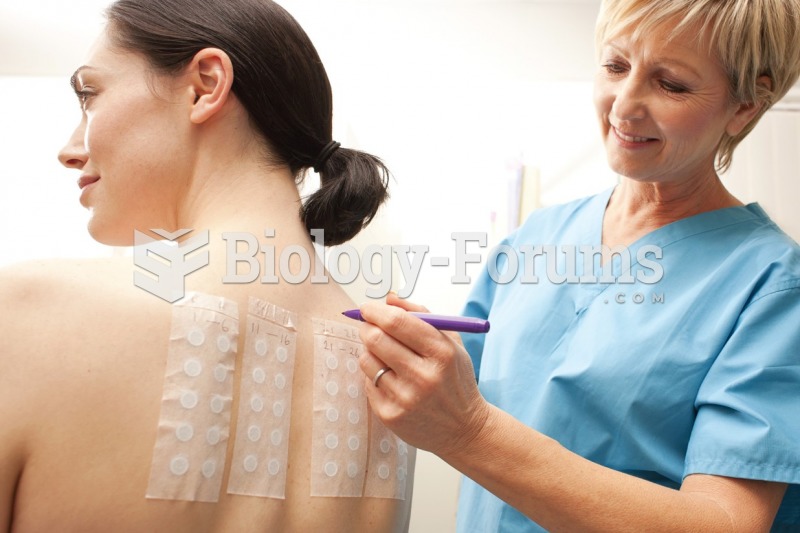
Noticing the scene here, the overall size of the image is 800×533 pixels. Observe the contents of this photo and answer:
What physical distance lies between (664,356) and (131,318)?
0.68 metres

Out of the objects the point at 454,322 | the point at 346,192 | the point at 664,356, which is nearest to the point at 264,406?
the point at 454,322

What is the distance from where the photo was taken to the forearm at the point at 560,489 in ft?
2.50

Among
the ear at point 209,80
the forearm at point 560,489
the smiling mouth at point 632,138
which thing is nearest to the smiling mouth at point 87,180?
the ear at point 209,80

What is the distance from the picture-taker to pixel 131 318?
64 centimetres

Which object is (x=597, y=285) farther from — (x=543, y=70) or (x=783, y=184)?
(x=543, y=70)

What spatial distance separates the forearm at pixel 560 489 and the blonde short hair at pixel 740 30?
22.4 inches

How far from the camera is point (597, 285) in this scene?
3.61ft

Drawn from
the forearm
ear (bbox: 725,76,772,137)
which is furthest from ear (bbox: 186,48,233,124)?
ear (bbox: 725,76,772,137)

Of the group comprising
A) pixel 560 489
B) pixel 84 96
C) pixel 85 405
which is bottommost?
pixel 560 489

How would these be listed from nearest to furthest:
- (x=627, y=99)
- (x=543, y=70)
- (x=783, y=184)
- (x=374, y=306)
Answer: (x=374, y=306)
(x=627, y=99)
(x=783, y=184)
(x=543, y=70)

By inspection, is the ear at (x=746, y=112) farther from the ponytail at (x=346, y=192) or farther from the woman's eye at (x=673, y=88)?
the ponytail at (x=346, y=192)

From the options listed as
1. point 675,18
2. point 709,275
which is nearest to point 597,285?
point 709,275

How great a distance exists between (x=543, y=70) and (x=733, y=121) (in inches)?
63.8

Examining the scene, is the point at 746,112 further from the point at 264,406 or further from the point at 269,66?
the point at 264,406
